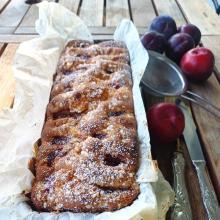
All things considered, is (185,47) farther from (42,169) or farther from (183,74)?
(42,169)

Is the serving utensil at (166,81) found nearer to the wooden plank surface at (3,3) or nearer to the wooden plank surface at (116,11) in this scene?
the wooden plank surface at (116,11)

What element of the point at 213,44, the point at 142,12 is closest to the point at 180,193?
the point at 213,44

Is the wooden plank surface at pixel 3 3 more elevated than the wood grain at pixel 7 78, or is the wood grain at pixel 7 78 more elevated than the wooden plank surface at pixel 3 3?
the wood grain at pixel 7 78

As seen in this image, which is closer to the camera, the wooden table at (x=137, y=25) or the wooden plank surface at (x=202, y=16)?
the wooden table at (x=137, y=25)

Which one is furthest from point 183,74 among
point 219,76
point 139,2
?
point 139,2

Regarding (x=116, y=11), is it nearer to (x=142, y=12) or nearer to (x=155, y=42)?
(x=142, y=12)

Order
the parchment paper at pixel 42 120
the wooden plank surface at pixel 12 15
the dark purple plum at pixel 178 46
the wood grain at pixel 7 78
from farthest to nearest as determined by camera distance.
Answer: the wooden plank surface at pixel 12 15 < the dark purple plum at pixel 178 46 < the wood grain at pixel 7 78 < the parchment paper at pixel 42 120

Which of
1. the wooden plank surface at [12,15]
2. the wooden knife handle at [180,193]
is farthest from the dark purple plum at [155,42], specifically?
the wooden plank surface at [12,15]

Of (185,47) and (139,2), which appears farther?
(139,2)
